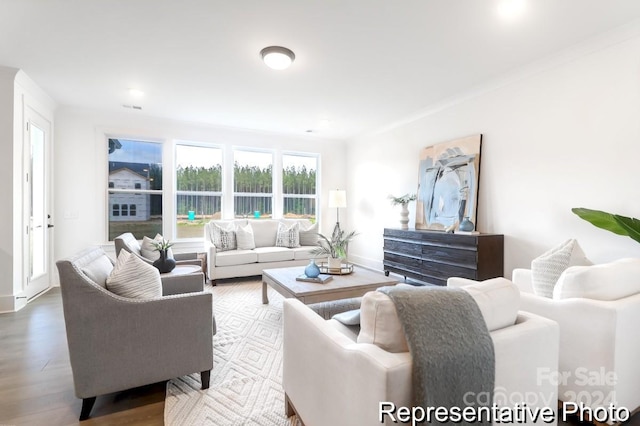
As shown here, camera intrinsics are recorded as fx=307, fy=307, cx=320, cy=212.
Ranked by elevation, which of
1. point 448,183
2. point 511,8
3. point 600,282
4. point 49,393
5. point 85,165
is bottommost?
point 49,393

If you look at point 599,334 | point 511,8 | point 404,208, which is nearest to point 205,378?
point 599,334

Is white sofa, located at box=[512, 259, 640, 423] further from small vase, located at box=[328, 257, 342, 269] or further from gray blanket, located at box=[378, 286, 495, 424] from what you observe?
small vase, located at box=[328, 257, 342, 269]

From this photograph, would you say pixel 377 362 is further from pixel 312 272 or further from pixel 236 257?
pixel 236 257

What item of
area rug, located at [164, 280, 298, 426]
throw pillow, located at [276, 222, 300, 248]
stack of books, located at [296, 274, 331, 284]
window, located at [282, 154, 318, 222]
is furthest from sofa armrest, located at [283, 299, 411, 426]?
window, located at [282, 154, 318, 222]

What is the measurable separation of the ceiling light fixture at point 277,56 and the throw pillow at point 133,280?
6.76 feet

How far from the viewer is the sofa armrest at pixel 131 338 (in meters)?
1.59

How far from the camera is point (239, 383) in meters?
1.98

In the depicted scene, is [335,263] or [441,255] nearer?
[335,263]

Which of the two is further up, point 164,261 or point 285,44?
point 285,44

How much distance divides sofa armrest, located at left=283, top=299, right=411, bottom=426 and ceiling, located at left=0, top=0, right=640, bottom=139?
7.20 feet

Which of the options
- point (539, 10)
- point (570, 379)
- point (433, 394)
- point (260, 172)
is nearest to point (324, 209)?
point (260, 172)

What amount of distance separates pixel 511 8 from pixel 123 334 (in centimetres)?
331

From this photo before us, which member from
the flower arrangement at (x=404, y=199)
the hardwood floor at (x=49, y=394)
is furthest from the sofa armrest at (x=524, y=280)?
the flower arrangement at (x=404, y=199)

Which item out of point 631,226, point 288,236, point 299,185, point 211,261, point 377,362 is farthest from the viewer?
point 299,185
